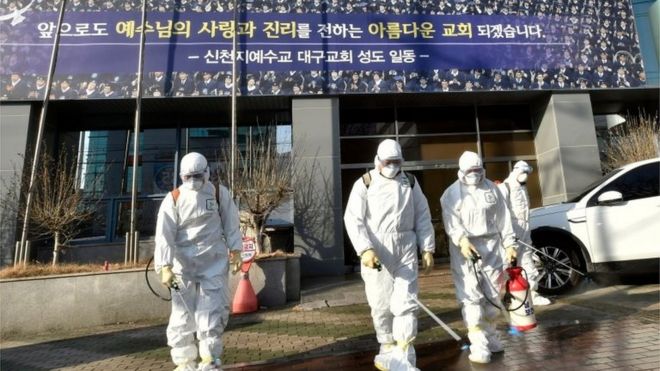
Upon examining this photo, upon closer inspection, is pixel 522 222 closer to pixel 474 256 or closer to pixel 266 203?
pixel 474 256

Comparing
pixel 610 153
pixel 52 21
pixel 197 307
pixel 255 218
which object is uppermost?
→ pixel 52 21

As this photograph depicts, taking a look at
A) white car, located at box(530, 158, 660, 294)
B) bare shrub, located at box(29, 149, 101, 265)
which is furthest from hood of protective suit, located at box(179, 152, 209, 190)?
bare shrub, located at box(29, 149, 101, 265)

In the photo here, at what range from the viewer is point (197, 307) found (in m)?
3.79

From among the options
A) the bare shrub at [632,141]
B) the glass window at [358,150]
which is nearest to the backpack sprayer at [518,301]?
the glass window at [358,150]

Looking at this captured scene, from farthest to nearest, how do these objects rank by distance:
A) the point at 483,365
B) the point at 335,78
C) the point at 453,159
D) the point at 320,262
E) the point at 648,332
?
the point at 453,159 → the point at 335,78 → the point at 320,262 → the point at 648,332 → the point at 483,365

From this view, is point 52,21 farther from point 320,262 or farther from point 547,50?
point 547,50

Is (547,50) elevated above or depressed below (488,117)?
above

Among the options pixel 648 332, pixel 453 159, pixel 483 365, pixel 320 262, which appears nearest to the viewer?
pixel 483 365

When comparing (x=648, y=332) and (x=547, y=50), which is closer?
(x=648, y=332)

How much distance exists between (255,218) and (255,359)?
434cm

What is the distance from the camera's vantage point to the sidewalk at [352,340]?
383 cm

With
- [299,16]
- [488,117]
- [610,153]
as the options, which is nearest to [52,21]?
[299,16]

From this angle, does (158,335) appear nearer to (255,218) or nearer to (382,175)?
(255,218)

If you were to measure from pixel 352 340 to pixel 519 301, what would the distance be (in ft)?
6.13
